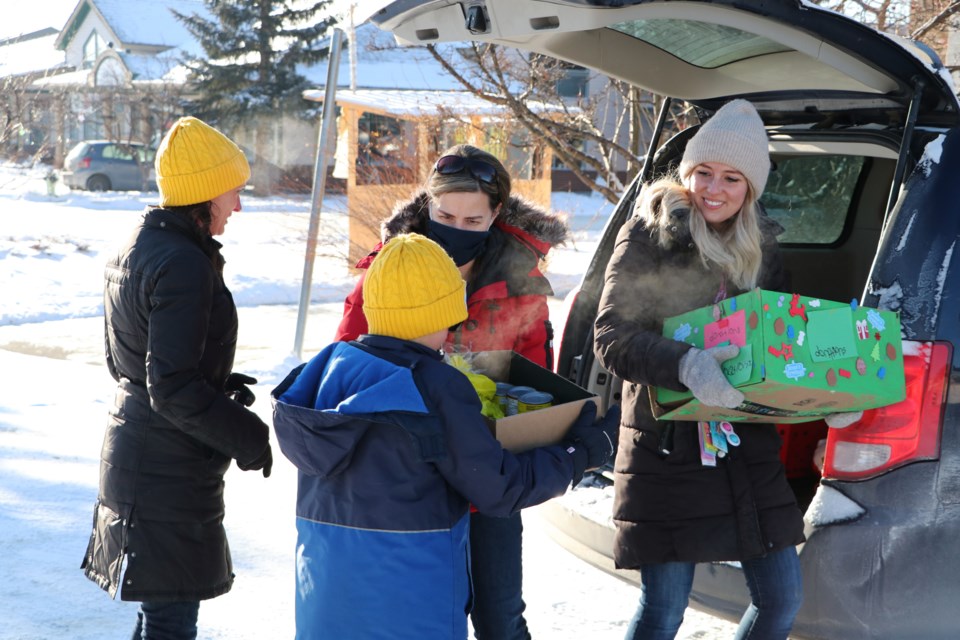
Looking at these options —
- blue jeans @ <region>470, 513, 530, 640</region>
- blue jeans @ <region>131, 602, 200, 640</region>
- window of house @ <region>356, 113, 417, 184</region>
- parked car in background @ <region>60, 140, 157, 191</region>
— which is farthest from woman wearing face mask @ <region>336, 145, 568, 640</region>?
parked car in background @ <region>60, 140, 157, 191</region>

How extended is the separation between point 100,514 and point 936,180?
100 inches

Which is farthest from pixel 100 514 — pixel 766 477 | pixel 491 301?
pixel 766 477

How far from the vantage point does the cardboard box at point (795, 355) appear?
91.0 inches

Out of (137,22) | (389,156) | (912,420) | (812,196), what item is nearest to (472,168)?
(912,420)

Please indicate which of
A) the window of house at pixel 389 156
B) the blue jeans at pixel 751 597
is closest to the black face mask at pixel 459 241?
the blue jeans at pixel 751 597

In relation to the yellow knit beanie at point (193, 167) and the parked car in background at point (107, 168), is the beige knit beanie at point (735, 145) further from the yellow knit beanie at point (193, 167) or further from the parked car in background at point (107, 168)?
the parked car in background at point (107, 168)

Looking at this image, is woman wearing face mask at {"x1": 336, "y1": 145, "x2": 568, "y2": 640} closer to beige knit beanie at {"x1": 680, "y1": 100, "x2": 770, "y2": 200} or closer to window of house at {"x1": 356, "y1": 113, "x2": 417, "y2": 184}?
beige knit beanie at {"x1": 680, "y1": 100, "x2": 770, "y2": 200}

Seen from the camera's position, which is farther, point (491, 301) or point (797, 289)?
point (797, 289)

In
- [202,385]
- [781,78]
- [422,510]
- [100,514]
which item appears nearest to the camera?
[422,510]

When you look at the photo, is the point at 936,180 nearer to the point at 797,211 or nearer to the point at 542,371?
the point at 542,371

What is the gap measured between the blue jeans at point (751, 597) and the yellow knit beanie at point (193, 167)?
1.60 metres

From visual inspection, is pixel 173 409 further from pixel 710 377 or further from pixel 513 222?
pixel 710 377

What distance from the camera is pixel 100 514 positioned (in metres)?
2.82

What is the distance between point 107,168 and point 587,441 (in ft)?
98.6
